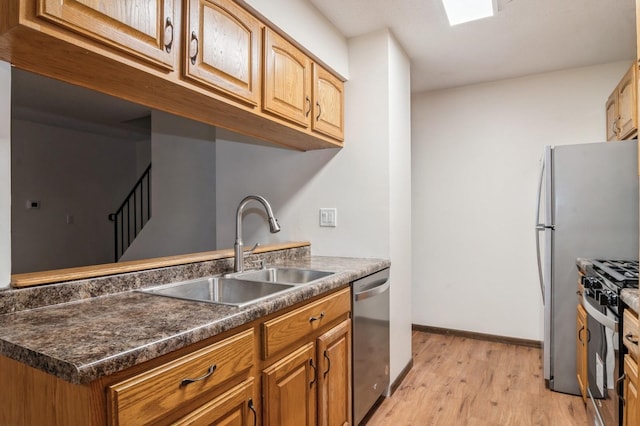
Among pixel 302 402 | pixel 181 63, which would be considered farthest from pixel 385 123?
pixel 302 402

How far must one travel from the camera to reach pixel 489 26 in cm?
237

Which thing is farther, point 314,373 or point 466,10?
point 466,10

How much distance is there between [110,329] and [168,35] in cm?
97

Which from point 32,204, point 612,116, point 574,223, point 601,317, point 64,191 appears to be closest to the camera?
point 601,317

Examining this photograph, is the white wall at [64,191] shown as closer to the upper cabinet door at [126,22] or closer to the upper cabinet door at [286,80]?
the upper cabinet door at [286,80]

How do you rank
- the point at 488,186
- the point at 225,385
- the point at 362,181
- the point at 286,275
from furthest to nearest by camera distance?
the point at 488,186 → the point at 362,181 → the point at 286,275 → the point at 225,385

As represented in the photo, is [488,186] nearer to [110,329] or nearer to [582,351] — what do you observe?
[582,351]

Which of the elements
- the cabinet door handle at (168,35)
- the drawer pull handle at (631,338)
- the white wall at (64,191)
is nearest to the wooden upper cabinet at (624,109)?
the drawer pull handle at (631,338)

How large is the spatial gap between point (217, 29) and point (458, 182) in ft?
8.60

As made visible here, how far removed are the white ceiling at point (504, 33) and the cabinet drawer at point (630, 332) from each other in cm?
173

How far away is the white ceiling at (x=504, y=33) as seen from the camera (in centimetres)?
216

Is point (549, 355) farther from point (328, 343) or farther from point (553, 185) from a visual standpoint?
→ point (328, 343)

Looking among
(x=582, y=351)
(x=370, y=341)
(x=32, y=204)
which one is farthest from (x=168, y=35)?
(x=32, y=204)

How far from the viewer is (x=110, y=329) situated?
0.96 m
